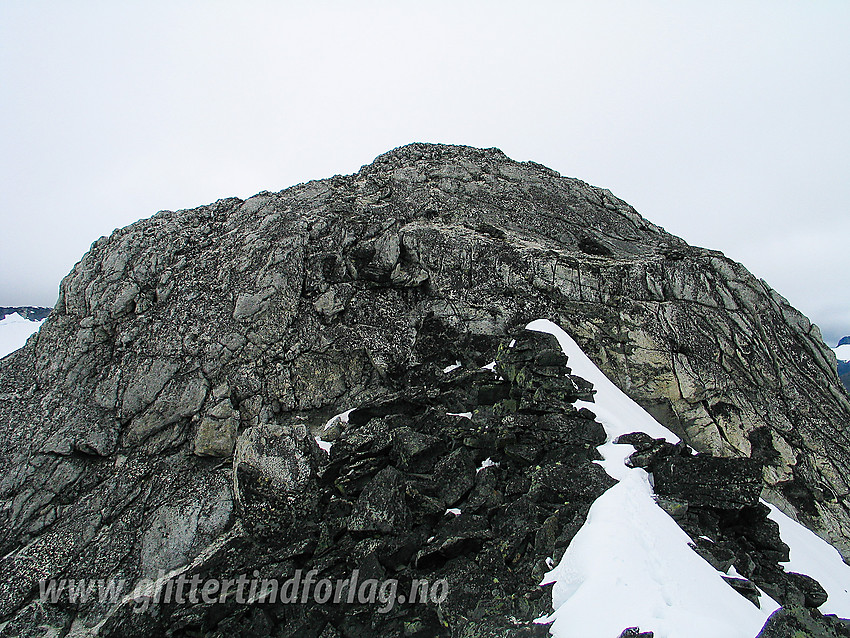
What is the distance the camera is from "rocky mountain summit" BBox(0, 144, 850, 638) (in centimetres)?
1064

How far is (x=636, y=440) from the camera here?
38.9ft

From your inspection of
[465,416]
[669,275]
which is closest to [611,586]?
[465,416]

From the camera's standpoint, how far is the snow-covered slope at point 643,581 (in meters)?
6.73

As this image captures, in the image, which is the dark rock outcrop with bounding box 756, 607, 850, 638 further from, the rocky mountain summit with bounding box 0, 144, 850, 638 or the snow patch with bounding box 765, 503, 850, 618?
the snow patch with bounding box 765, 503, 850, 618

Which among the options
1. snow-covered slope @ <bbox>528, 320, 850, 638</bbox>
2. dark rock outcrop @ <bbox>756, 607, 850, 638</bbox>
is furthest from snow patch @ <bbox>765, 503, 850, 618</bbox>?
dark rock outcrop @ <bbox>756, 607, 850, 638</bbox>

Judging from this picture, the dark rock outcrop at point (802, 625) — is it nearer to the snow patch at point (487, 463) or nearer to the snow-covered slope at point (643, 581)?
the snow-covered slope at point (643, 581)

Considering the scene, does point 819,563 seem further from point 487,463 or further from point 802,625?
point 487,463

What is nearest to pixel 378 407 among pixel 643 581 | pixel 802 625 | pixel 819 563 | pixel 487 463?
pixel 487 463

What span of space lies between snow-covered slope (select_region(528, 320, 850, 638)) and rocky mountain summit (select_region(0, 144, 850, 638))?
2.08 ft

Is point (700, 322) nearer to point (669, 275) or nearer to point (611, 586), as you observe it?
point (669, 275)

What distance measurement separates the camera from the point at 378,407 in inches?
631

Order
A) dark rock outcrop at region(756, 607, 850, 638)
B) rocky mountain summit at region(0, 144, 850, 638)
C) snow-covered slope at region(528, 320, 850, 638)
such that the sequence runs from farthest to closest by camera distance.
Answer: rocky mountain summit at region(0, 144, 850, 638) → snow-covered slope at region(528, 320, 850, 638) → dark rock outcrop at region(756, 607, 850, 638)

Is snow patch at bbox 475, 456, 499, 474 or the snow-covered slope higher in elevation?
snow patch at bbox 475, 456, 499, 474

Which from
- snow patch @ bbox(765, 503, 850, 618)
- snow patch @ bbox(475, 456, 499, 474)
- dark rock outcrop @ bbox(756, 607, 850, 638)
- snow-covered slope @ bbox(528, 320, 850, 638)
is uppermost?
snow patch @ bbox(475, 456, 499, 474)
